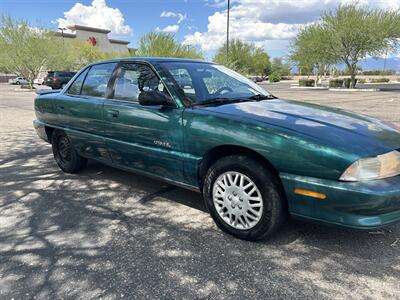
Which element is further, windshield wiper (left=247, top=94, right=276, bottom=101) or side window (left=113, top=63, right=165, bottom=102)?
windshield wiper (left=247, top=94, right=276, bottom=101)

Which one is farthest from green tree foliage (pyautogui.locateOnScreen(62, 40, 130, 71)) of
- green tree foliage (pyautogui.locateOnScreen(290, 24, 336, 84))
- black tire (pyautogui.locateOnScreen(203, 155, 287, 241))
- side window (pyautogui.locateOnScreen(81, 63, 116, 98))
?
black tire (pyautogui.locateOnScreen(203, 155, 287, 241))

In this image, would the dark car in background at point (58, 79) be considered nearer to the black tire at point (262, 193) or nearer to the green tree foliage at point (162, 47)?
the green tree foliage at point (162, 47)

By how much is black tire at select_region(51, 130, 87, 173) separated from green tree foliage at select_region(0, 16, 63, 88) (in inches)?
1267

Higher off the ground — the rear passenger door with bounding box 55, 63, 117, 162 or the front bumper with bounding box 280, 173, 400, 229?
the rear passenger door with bounding box 55, 63, 117, 162

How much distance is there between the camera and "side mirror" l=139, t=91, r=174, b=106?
11.2 ft

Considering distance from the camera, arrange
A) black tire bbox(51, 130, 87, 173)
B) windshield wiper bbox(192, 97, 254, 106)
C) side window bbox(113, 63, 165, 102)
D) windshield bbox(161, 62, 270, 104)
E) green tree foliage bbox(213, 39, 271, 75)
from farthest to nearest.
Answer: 1. green tree foliage bbox(213, 39, 271, 75)
2. black tire bbox(51, 130, 87, 173)
3. side window bbox(113, 63, 165, 102)
4. windshield bbox(161, 62, 270, 104)
5. windshield wiper bbox(192, 97, 254, 106)

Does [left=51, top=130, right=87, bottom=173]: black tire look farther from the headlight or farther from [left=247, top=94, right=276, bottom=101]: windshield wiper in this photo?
the headlight

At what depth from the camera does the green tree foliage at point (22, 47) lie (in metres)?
33.0

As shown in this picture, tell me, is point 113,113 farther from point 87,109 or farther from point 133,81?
point 87,109

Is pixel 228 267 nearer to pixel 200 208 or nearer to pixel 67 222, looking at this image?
pixel 200 208

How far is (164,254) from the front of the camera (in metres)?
2.96

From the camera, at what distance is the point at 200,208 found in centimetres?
391

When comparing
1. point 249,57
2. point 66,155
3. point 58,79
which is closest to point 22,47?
point 58,79

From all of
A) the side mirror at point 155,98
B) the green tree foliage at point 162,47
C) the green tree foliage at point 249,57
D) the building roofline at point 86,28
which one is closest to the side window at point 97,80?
the side mirror at point 155,98
